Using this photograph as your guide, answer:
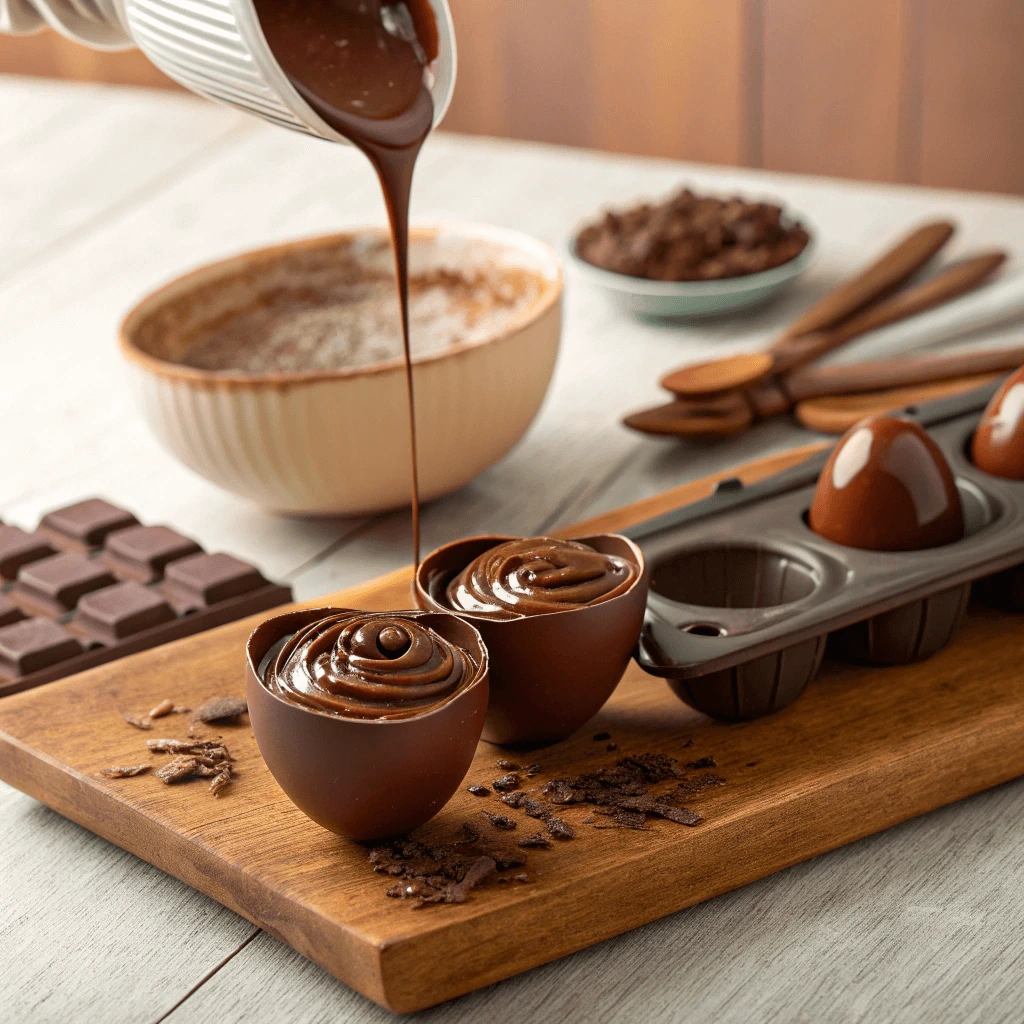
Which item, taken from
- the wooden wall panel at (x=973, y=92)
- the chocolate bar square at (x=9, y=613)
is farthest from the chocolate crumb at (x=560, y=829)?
the wooden wall panel at (x=973, y=92)

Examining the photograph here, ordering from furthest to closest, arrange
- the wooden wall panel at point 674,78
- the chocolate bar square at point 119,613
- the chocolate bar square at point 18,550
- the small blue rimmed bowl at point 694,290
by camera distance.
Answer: the wooden wall panel at point 674,78 → the small blue rimmed bowl at point 694,290 → the chocolate bar square at point 18,550 → the chocolate bar square at point 119,613

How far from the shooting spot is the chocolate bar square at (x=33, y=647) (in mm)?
1053

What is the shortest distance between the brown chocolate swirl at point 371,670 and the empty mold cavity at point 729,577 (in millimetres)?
242

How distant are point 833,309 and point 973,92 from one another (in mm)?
1749

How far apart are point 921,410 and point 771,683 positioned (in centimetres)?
38

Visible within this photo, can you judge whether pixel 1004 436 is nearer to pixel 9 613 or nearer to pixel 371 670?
pixel 371 670

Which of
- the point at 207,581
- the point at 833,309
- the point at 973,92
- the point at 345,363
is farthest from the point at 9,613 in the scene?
the point at 973,92

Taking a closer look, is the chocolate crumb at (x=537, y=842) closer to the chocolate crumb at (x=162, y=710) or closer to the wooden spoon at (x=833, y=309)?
the chocolate crumb at (x=162, y=710)

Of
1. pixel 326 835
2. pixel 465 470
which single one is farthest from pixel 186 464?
pixel 326 835

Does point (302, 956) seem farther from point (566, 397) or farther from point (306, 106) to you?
point (566, 397)

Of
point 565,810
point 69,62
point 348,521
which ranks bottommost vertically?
point 69,62

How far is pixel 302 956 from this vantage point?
811mm

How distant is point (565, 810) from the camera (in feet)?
2.79

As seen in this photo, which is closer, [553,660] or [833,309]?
[553,660]
